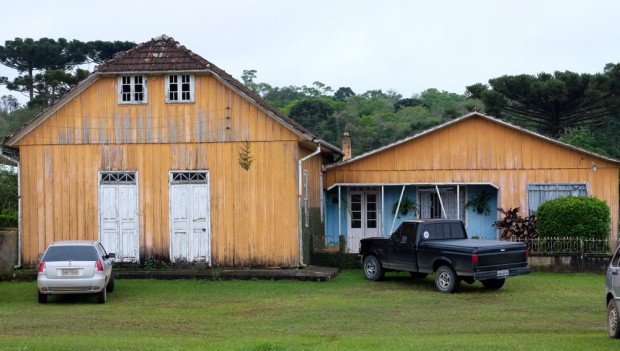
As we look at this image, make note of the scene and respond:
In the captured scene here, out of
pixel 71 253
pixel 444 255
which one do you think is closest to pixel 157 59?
pixel 71 253

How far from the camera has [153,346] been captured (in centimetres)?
1327

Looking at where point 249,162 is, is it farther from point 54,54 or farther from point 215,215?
point 54,54

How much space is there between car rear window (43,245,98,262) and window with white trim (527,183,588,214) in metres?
15.8

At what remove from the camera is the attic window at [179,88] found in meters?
25.9

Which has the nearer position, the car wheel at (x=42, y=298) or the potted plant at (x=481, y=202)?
the car wheel at (x=42, y=298)

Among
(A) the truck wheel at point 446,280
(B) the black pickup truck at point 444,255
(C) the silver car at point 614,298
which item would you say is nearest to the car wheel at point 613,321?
(C) the silver car at point 614,298

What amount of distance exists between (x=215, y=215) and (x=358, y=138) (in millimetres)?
41785

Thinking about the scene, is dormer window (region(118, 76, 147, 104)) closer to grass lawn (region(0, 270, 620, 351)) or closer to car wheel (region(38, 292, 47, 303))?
grass lawn (region(0, 270, 620, 351))

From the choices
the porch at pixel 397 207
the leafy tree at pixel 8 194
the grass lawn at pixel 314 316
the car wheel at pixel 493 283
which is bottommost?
the grass lawn at pixel 314 316

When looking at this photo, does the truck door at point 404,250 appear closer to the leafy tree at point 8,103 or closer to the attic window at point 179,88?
the attic window at point 179,88

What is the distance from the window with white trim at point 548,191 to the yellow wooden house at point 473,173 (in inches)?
1.3

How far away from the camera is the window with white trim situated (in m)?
29.7

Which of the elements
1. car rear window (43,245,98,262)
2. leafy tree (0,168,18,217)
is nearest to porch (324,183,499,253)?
car rear window (43,245,98,262)

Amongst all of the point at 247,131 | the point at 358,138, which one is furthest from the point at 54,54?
the point at 247,131
